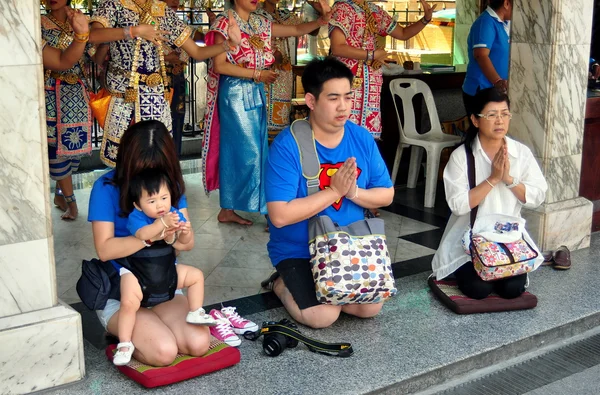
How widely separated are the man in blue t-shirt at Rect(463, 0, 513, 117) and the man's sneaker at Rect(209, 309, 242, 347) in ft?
8.76

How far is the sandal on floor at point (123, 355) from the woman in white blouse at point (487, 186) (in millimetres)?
1842

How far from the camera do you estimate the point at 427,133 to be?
23.1 feet

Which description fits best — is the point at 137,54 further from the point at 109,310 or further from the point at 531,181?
the point at 531,181

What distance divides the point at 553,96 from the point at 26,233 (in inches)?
127

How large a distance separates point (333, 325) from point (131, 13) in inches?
80.5

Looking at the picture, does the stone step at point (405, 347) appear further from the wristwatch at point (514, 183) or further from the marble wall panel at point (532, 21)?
the marble wall panel at point (532, 21)

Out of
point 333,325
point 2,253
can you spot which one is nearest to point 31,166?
point 2,253

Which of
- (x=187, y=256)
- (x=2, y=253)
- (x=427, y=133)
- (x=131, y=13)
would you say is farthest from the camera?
(x=427, y=133)

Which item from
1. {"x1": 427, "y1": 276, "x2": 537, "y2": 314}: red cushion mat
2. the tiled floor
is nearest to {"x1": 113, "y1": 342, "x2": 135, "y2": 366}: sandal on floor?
the tiled floor

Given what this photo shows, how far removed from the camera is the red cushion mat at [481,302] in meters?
4.23

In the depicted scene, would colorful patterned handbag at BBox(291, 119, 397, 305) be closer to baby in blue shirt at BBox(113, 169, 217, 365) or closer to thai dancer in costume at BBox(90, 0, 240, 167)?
baby in blue shirt at BBox(113, 169, 217, 365)

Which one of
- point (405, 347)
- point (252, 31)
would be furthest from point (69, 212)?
point (405, 347)

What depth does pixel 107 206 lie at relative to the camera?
347cm

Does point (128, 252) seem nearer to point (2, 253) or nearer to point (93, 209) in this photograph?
point (93, 209)
